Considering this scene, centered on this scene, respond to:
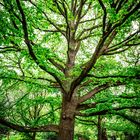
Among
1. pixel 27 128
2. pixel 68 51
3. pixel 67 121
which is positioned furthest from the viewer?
pixel 68 51

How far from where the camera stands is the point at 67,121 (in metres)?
9.65

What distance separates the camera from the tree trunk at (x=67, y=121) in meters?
A: 9.50

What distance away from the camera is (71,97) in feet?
32.4

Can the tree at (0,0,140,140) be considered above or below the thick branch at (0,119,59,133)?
above

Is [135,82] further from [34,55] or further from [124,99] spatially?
[34,55]

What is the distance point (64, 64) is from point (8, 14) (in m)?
4.48

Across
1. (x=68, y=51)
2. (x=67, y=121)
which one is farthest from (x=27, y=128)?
(x=68, y=51)

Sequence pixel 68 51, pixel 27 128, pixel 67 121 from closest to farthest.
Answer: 1. pixel 27 128
2. pixel 67 121
3. pixel 68 51

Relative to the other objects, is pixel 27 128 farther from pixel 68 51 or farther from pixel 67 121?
pixel 68 51

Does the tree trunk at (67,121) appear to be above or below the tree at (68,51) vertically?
below

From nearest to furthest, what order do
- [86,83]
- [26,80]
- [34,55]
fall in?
1. [34,55]
2. [26,80]
3. [86,83]

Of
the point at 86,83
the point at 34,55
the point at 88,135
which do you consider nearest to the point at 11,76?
the point at 34,55

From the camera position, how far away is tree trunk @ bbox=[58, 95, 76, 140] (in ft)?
31.2

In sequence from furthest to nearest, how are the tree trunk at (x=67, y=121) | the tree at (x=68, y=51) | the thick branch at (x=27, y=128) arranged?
1. the tree trunk at (x=67, y=121)
2. the thick branch at (x=27, y=128)
3. the tree at (x=68, y=51)
